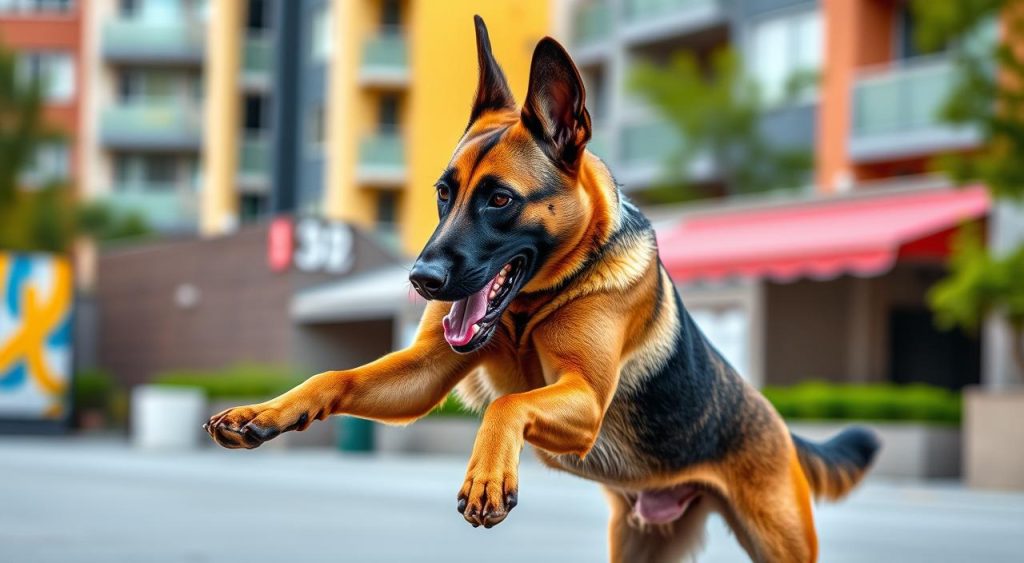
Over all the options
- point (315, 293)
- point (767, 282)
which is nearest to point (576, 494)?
point (767, 282)

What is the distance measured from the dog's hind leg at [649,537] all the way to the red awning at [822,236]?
50.7 ft

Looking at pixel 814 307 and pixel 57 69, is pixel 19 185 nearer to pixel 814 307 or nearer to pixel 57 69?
pixel 57 69

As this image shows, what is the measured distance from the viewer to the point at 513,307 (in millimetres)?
4844

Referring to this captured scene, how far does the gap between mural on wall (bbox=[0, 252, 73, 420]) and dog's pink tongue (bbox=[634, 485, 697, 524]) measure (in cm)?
3189

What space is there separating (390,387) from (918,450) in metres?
17.4

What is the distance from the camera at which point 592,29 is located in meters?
44.2

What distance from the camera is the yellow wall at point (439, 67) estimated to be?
161 feet

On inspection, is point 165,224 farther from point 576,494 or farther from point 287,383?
point 576,494

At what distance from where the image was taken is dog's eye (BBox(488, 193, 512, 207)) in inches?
183

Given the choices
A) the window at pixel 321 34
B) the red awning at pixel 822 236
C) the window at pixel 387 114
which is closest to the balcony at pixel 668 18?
the window at pixel 387 114

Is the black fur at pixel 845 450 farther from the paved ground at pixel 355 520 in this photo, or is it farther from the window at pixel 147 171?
the window at pixel 147 171

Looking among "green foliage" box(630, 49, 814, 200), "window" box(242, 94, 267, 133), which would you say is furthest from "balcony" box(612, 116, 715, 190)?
"window" box(242, 94, 267, 133)

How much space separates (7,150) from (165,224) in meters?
10.5

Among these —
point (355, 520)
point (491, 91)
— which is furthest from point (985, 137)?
point (491, 91)
